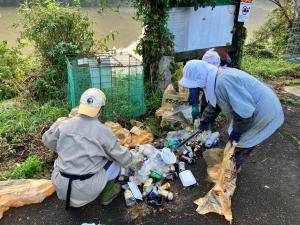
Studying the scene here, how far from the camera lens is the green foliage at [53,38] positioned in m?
5.50

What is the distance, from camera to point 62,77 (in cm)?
567

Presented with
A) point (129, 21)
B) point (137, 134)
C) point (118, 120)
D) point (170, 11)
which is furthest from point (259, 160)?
point (129, 21)

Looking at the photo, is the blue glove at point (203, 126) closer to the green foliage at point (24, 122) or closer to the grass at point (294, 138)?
the grass at point (294, 138)

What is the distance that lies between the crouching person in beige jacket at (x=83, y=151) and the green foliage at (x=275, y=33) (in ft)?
25.0

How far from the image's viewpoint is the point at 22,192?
332 centimetres

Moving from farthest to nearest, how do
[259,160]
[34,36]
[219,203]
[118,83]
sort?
[34,36] → [118,83] → [259,160] → [219,203]

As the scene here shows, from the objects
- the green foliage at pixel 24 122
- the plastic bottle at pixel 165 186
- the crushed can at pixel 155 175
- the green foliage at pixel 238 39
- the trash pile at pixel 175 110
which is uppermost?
the green foliage at pixel 238 39

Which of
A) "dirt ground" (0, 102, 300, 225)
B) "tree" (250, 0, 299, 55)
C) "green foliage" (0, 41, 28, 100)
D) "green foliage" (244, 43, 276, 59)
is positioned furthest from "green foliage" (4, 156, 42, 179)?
"tree" (250, 0, 299, 55)

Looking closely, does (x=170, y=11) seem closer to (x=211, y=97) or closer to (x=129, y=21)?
(x=211, y=97)

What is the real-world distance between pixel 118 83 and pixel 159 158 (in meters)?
1.30

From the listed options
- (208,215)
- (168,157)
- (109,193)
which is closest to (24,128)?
(109,193)

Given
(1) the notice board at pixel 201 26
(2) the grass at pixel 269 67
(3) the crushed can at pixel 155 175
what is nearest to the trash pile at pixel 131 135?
(3) the crushed can at pixel 155 175

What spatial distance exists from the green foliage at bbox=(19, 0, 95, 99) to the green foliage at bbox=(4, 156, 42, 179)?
6.28 ft

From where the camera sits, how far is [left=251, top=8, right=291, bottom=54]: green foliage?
947cm
